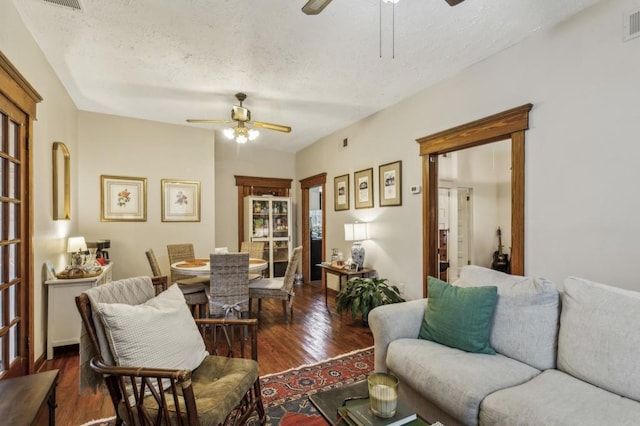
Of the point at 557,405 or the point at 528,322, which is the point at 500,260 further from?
the point at 557,405

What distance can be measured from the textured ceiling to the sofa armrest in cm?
210

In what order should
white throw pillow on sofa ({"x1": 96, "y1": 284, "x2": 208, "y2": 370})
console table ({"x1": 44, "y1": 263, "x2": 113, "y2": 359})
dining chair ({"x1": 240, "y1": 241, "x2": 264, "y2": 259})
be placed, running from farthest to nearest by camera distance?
dining chair ({"x1": 240, "y1": 241, "x2": 264, "y2": 259}), console table ({"x1": 44, "y1": 263, "x2": 113, "y2": 359}), white throw pillow on sofa ({"x1": 96, "y1": 284, "x2": 208, "y2": 370})

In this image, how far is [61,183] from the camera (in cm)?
339

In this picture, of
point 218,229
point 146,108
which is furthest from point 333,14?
point 218,229

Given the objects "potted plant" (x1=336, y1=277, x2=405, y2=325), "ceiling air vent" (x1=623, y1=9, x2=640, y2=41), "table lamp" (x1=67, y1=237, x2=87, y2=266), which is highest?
"ceiling air vent" (x1=623, y1=9, x2=640, y2=41)

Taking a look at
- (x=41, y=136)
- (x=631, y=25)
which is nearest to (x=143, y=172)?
(x=41, y=136)

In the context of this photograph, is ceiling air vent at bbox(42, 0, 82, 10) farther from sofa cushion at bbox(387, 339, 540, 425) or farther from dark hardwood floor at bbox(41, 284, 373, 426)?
sofa cushion at bbox(387, 339, 540, 425)

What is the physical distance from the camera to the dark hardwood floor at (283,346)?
2.16 meters

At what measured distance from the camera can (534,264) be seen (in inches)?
103

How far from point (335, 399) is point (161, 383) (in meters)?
0.78

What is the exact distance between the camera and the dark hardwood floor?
2.16 metres

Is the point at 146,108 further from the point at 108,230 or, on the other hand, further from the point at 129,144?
the point at 108,230

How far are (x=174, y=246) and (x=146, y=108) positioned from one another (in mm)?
1936

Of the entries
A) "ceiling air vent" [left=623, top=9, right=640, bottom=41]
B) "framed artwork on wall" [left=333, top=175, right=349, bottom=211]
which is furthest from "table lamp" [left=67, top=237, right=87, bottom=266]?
"ceiling air vent" [left=623, top=9, right=640, bottom=41]
